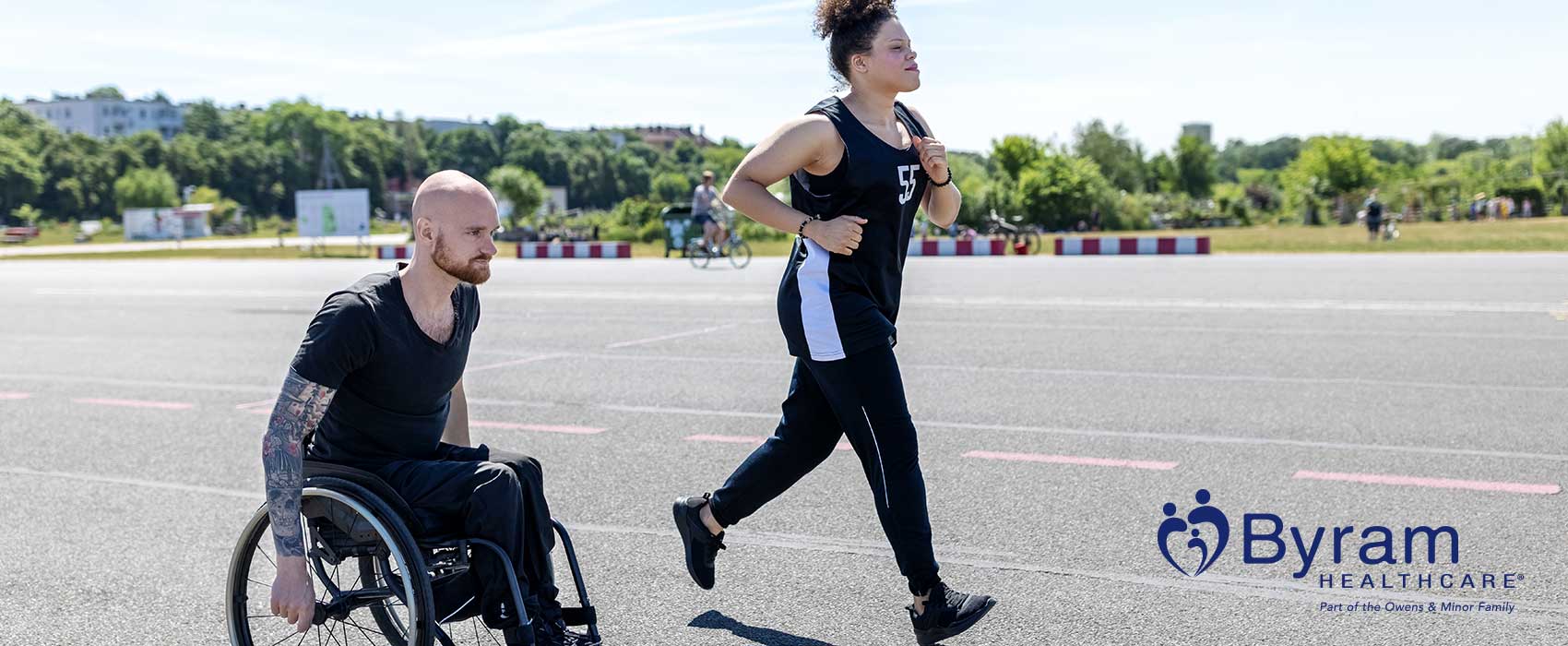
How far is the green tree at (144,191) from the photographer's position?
123 meters

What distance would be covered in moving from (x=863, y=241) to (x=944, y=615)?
1.00 metres

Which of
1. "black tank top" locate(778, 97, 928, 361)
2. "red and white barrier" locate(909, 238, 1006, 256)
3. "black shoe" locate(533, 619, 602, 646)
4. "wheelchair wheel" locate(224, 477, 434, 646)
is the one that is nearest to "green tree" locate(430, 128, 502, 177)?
"red and white barrier" locate(909, 238, 1006, 256)

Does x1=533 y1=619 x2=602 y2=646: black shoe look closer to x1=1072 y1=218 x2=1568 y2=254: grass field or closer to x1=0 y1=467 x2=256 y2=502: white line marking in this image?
x1=0 y1=467 x2=256 y2=502: white line marking

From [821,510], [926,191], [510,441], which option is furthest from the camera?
[510,441]

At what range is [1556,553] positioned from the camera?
4.74 metres

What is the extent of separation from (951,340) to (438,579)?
930cm

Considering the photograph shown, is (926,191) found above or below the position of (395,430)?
above

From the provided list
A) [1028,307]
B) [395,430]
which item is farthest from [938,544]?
[1028,307]

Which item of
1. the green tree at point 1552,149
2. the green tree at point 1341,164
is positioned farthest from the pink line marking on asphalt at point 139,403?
the green tree at point 1552,149

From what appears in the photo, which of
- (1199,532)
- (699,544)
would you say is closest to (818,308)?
(699,544)

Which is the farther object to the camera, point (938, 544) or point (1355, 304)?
point (1355, 304)

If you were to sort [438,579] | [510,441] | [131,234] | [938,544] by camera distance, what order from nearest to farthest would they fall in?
[438,579] < [938,544] < [510,441] < [131,234]

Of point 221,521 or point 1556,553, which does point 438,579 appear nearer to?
point 221,521

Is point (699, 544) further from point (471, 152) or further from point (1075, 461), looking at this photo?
point (471, 152)
